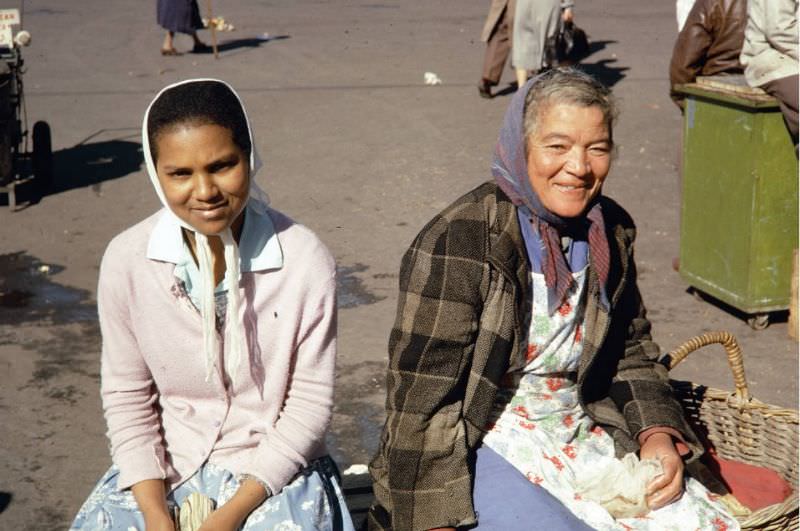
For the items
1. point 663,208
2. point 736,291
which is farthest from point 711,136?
point 663,208

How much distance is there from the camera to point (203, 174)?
99.0 inches

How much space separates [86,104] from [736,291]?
8185mm

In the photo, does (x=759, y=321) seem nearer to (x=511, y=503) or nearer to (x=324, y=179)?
(x=511, y=503)

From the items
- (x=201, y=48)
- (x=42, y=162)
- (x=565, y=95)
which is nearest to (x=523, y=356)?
(x=565, y=95)

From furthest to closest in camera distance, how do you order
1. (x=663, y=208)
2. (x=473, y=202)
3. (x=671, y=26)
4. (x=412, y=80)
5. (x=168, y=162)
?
1. (x=671, y=26)
2. (x=412, y=80)
3. (x=663, y=208)
4. (x=473, y=202)
5. (x=168, y=162)

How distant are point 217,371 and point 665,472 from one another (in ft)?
3.67

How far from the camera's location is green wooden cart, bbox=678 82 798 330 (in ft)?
17.5

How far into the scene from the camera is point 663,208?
7.54 meters

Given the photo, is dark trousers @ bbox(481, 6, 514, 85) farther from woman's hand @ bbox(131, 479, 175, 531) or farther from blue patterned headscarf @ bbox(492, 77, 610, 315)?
woman's hand @ bbox(131, 479, 175, 531)

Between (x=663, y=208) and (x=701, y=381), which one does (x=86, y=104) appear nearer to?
(x=663, y=208)

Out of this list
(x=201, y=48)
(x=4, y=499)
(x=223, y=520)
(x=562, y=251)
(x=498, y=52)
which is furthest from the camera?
(x=201, y=48)

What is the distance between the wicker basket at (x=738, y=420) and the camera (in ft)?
10.8

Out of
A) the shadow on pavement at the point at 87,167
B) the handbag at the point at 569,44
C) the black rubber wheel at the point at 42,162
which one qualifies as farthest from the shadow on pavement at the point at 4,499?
the handbag at the point at 569,44

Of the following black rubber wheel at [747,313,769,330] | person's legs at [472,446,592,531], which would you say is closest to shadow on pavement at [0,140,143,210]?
black rubber wheel at [747,313,769,330]
